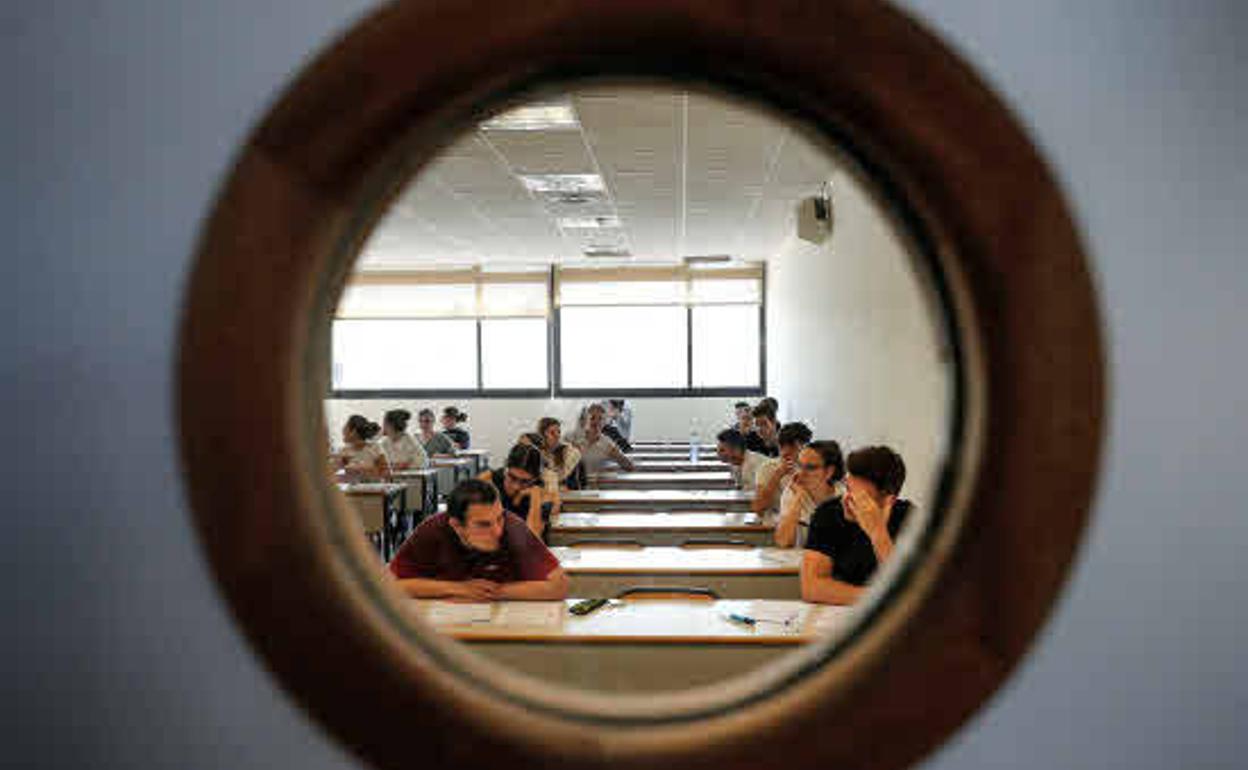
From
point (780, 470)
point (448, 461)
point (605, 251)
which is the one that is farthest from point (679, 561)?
point (605, 251)

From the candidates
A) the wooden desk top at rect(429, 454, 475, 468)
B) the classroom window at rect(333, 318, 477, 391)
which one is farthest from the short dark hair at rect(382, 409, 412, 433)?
the classroom window at rect(333, 318, 477, 391)

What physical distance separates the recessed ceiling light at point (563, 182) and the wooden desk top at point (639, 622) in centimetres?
398

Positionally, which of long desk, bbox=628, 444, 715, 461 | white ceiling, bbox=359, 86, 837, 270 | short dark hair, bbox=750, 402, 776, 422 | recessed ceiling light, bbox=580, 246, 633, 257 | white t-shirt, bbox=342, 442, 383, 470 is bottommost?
long desk, bbox=628, 444, 715, 461

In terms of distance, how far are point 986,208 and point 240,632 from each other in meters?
0.94

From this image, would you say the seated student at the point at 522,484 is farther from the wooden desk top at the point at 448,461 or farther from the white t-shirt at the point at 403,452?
the wooden desk top at the point at 448,461

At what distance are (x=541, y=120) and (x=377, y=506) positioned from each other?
3.31 metres

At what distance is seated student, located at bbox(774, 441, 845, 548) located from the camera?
4500mm

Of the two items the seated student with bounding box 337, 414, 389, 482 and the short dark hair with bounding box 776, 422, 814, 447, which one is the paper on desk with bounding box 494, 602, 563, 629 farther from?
the seated student with bounding box 337, 414, 389, 482

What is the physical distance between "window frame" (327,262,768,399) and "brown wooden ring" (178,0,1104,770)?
11.4m

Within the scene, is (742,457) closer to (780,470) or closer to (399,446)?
(780,470)

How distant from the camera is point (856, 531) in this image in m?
3.49

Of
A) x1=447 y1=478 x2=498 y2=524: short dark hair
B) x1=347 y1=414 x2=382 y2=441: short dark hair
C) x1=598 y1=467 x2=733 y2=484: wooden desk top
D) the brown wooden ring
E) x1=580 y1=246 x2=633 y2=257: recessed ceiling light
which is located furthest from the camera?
x1=580 y1=246 x2=633 y2=257: recessed ceiling light

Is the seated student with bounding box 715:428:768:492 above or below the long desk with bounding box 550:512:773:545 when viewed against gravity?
above

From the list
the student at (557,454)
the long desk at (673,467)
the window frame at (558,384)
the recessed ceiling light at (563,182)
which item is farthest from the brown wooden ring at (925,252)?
the window frame at (558,384)
